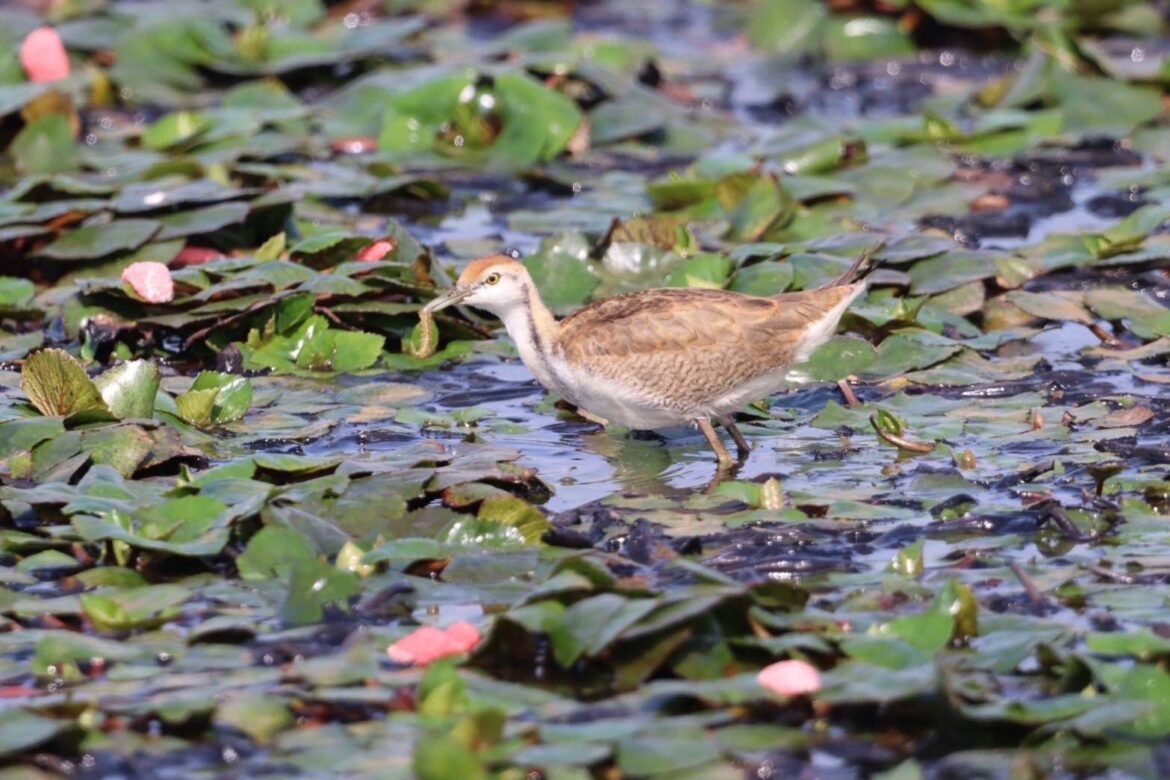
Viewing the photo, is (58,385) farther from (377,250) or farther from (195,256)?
(195,256)

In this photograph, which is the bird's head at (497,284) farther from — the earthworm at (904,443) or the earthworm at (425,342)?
the earthworm at (904,443)

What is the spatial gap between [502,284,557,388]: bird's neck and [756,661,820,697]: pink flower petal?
2.88 m

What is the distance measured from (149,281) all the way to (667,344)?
258cm

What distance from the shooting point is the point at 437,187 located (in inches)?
439

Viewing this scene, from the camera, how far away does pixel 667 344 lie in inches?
303

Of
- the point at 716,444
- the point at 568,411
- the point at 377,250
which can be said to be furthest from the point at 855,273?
the point at 377,250

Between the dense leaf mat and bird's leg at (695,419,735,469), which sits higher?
the dense leaf mat

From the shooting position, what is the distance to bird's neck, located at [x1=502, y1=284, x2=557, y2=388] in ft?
25.8

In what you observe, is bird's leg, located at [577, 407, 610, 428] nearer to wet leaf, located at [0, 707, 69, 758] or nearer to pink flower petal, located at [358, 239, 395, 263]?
pink flower petal, located at [358, 239, 395, 263]

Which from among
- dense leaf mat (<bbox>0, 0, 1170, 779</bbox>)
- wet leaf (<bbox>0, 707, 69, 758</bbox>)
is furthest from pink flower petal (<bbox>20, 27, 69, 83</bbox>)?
wet leaf (<bbox>0, 707, 69, 758</bbox>)

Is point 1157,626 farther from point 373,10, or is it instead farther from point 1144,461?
point 373,10

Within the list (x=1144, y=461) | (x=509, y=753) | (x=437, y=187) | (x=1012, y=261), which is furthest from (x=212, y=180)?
(x=509, y=753)

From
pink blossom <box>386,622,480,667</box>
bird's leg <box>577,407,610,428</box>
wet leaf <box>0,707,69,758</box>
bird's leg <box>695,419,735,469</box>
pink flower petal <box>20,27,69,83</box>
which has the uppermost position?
pink flower petal <box>20,27,69,83</box>

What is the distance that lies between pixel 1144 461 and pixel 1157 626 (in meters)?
1.67
